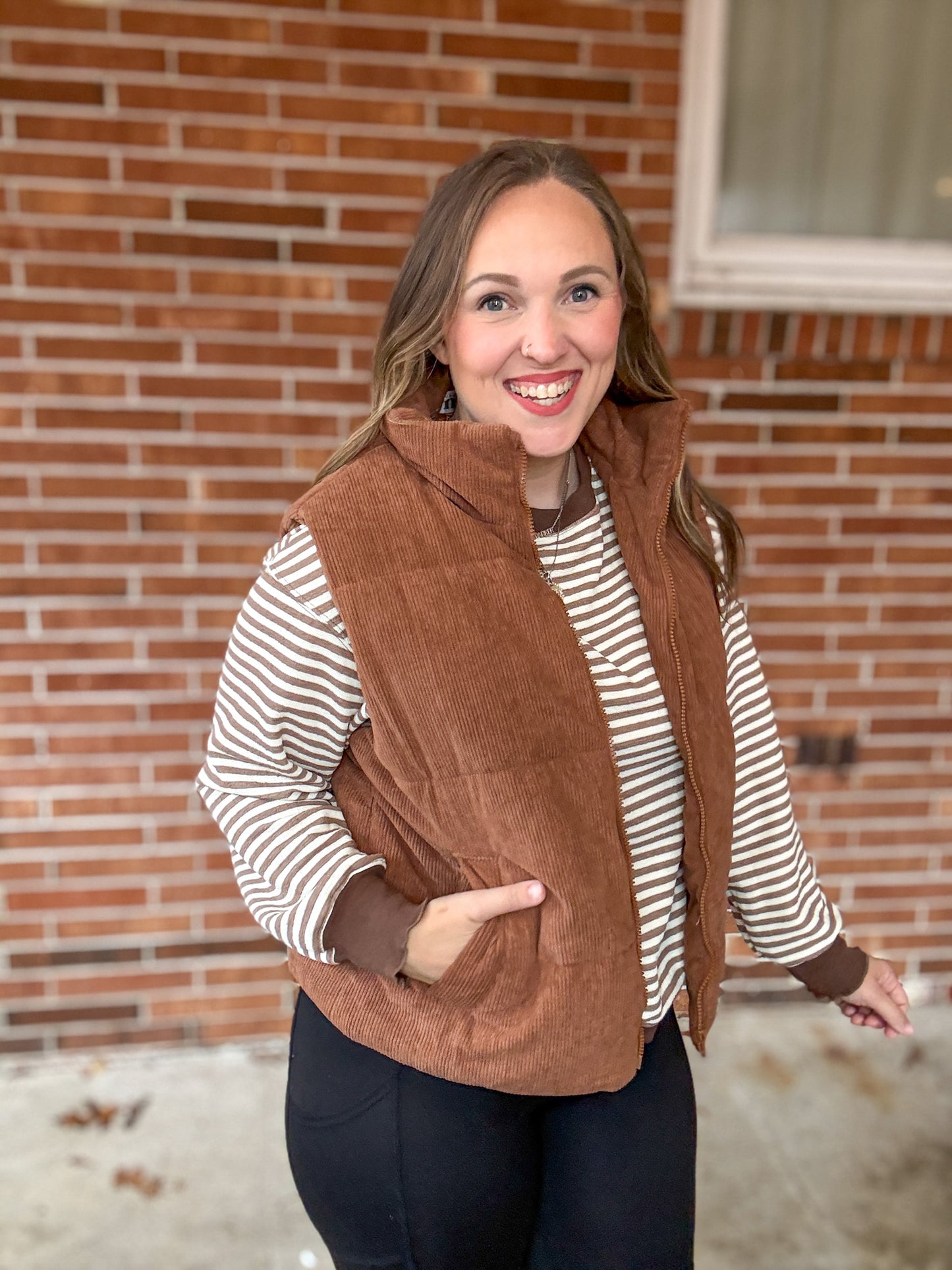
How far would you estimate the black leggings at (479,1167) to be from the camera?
1.34 meters

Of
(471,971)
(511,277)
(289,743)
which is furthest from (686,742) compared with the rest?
(511,277)

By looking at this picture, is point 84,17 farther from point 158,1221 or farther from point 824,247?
point 158,1221

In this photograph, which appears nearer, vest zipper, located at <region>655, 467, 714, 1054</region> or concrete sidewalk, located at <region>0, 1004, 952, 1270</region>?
vest zipper, located at <region>655, 467, 714, 1054</region>

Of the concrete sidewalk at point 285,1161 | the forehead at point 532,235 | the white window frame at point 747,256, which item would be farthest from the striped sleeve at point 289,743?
the white window frame at point 747,256

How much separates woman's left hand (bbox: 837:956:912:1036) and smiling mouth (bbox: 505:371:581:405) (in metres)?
0.96

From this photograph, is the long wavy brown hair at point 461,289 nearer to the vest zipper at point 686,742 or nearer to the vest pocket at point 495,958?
the vest zipper at point 686,742

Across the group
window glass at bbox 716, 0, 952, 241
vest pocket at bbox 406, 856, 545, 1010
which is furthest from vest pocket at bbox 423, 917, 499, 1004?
window glass at bbox 716, 0, 952, 241

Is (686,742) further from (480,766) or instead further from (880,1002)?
(880,1002)

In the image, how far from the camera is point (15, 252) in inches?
96.4

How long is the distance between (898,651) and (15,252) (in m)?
2.44

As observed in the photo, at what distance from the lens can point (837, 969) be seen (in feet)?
5.25

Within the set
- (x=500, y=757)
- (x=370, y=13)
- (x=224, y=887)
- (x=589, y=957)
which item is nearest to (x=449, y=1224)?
(x=589, y=957)

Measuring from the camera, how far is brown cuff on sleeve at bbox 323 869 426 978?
1272mm

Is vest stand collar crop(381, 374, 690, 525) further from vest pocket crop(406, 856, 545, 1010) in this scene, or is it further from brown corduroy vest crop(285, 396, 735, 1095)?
vest pocket crop(406, 856, 545, 1010)
